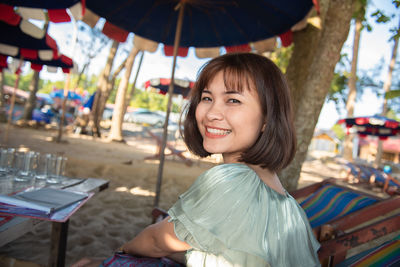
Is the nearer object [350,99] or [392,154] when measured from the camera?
[350,99]

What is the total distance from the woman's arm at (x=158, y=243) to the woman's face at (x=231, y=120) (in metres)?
0.37

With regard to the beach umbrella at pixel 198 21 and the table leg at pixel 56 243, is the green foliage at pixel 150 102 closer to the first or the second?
the beach umbrella at pixel 198 21

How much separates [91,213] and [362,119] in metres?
11.6

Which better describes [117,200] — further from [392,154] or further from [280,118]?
[392,154]

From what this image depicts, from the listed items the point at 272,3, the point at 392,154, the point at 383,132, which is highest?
the point at 272,3

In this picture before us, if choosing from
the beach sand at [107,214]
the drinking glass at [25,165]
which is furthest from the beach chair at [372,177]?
the drinking glass at [25,165]

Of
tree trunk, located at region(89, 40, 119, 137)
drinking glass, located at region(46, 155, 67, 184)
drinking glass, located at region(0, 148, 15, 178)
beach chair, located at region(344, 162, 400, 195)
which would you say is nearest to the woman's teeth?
drinking glass, located at region(46, 155, 67, 184)

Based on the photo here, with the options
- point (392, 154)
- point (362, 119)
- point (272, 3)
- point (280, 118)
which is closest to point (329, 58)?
point (272, 3)

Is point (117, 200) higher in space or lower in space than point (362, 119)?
lower

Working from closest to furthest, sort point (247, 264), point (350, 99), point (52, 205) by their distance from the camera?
1. point (247, 264)
2. point (52, 205)
3. point (350, 99)

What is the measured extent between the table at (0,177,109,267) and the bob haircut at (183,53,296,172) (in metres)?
1.24

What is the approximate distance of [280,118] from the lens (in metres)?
1.14

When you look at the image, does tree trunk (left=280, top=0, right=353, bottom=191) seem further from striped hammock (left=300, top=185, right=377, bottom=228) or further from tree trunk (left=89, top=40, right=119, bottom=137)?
tree trunk (left=89, top=40, right=119, bottom=137)

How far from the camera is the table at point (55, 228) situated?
137 cm
